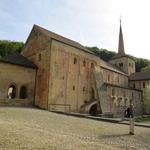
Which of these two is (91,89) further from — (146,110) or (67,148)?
(67,148)

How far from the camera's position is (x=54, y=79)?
27031 millimetres

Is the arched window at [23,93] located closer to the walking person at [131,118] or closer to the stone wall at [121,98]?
the stone wall at [121,98]

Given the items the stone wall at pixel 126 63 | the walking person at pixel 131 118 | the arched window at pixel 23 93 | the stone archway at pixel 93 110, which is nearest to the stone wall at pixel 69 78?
the stone archway at pixel 93 110

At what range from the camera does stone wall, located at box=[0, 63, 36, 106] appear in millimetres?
24031

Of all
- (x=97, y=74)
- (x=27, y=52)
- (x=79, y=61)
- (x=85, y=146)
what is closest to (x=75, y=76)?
(x=79, y=61)

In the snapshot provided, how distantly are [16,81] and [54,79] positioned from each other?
4937 mm

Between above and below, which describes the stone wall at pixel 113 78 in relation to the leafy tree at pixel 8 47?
below

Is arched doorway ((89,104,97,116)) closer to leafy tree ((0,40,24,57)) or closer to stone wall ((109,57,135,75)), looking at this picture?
stone wall ((109,57,135,75))

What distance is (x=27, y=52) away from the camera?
31.9m

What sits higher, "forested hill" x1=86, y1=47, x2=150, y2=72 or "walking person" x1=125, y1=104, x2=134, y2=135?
"forested hill" x1=86, y1=47, x2=150, y2=72

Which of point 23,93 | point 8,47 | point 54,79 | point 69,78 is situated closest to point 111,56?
point 8,47

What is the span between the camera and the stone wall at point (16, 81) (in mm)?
24031

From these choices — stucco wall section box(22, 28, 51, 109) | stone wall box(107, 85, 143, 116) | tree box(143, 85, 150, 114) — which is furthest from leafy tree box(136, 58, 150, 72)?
stucco wall section box(22, 28, 51, 109)

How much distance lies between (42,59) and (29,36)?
6112 mm
